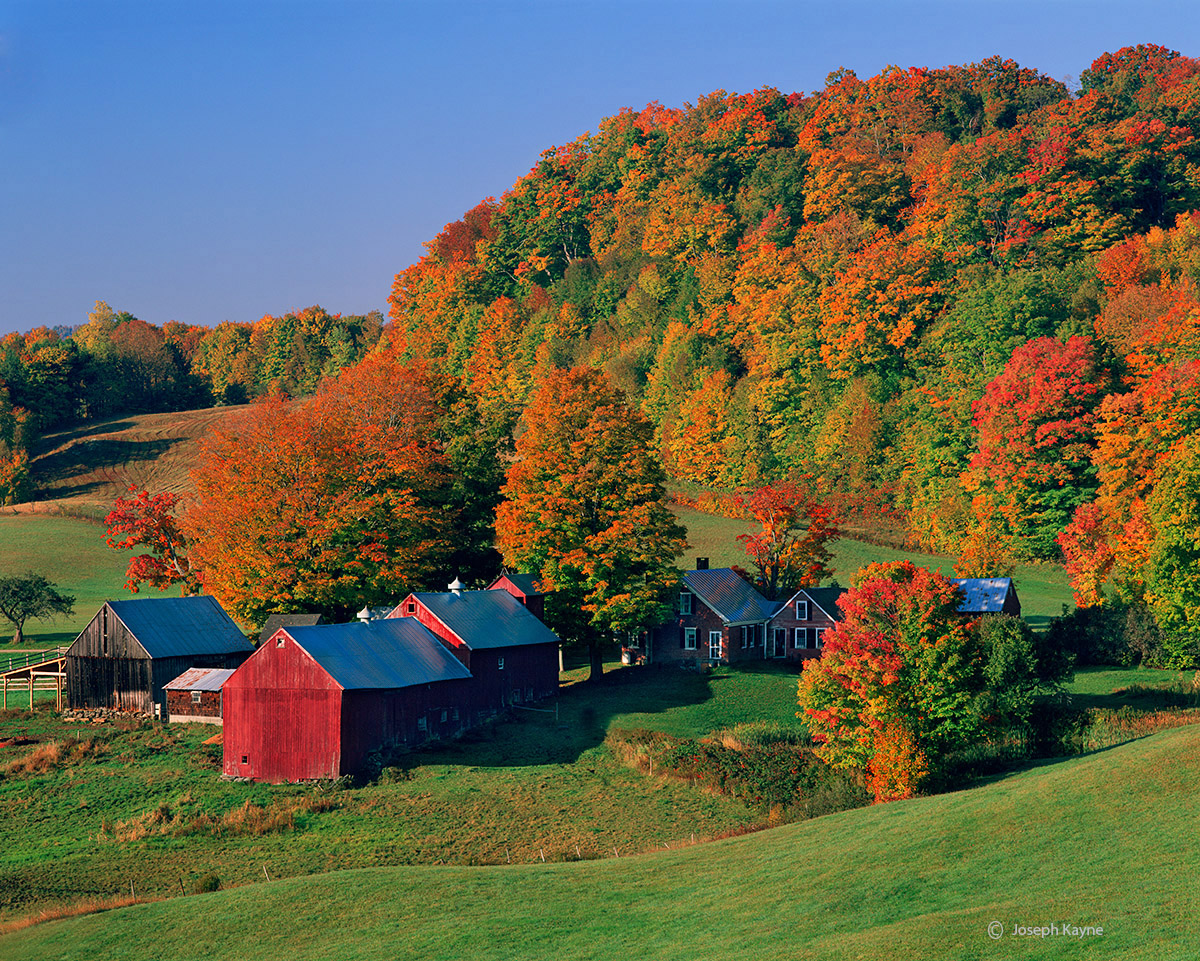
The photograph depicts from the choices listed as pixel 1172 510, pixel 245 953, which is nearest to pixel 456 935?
pixel 245 953

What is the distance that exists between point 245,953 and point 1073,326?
7807 cm

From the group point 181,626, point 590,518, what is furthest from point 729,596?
point 181,626

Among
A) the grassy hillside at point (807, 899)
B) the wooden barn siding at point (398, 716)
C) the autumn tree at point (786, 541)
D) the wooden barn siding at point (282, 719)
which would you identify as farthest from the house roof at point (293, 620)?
the grassy hillside at point (807, 899)

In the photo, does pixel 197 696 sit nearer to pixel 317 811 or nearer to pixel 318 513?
pixel 318 513

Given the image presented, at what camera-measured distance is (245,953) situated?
27.3 metres

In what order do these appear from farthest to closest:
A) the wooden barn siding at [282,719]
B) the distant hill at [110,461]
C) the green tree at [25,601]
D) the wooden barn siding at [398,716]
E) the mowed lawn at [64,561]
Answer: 1. the distant hill at [110,461]
2. the mowed lawn at [64,561]
3. the green tree at [25,601]
4. the wooden barn siding at [398,716]
5. the wooden barn siding at [282,719]

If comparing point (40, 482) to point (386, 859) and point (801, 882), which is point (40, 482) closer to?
point (386, 859)

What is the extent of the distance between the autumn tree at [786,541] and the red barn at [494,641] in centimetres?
1735

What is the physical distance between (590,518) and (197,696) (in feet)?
70.1

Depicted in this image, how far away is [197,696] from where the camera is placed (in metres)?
54.9

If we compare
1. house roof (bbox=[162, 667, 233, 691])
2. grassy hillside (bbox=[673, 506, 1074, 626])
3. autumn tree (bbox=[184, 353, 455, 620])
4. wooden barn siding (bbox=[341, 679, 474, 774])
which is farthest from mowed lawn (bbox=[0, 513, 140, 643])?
grassy hillside (bbox=[673, 506, 1074, 626])

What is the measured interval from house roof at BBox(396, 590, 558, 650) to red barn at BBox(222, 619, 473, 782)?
18.5ft

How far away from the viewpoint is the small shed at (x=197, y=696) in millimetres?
54344

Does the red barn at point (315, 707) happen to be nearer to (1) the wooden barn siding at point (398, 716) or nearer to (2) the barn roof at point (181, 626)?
(1) the wooden barn siding at point (398, 716)
